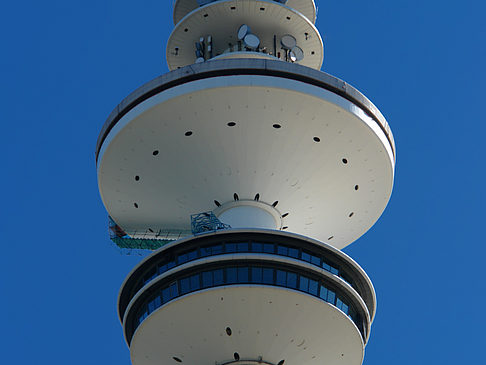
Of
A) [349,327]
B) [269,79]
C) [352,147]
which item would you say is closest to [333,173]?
[352,147]

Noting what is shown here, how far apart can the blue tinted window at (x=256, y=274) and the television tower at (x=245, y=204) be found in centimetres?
5

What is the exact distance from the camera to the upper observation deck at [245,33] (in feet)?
159

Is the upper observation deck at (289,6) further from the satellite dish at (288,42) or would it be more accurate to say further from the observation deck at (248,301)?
the observation deck at (248,301)

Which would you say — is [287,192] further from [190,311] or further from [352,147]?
[190,311]

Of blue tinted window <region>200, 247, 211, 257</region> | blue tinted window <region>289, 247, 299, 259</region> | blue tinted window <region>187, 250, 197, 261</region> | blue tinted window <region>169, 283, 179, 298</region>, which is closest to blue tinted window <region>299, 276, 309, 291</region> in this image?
blue tinted window <region>289, 247, 299, 259</region>

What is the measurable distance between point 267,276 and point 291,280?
987 mm

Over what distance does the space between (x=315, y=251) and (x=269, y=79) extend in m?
8.02

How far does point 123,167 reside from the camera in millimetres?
42250

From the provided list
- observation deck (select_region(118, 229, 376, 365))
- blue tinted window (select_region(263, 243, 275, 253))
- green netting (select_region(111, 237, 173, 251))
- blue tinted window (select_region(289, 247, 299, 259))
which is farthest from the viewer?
green netting (select_region(111, 237, 173, 251))

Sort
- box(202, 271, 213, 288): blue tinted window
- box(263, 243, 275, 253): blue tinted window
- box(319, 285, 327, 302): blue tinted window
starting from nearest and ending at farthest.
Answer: box(202, 271, 213, 288): blue tinted window → box(319, 285, 327, 302): blue tinted window → box(263, 243, 275, 253): blue tinted window

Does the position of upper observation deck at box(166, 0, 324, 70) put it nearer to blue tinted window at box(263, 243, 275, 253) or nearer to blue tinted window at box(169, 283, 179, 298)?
blue tinted window at box(263, 243, 275, 253)

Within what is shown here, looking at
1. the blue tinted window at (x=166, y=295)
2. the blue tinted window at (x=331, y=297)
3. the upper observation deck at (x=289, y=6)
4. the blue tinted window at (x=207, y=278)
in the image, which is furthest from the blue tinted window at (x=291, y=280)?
the upper observation deck at (x=289, y=6)

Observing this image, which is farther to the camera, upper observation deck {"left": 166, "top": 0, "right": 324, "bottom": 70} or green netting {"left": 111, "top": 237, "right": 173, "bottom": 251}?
upper observation deck {"left": 166, "top": 0, "right": 324, "bottom": 70}

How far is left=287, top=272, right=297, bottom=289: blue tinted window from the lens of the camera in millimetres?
35719
